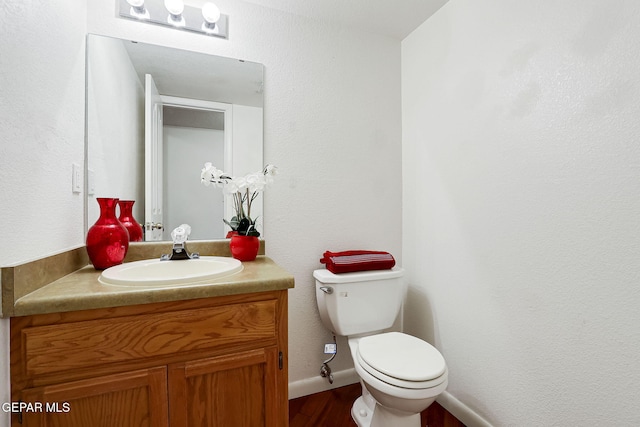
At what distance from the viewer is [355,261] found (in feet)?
5.10

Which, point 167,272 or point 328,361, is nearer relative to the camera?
point 167,272

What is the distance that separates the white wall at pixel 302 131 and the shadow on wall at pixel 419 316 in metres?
0.37

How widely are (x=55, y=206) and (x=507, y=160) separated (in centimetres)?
184

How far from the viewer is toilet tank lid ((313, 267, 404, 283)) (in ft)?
4.88

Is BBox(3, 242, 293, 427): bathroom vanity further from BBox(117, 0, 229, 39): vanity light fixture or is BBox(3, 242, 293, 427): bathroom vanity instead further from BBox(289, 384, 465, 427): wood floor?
BBox(117, 0, 229, 39): vanity light fixture

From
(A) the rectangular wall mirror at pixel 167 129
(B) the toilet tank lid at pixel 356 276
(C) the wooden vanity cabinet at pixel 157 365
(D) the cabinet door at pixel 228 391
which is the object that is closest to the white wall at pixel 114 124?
(A) the rectangular wall mirror at pixel 167 129

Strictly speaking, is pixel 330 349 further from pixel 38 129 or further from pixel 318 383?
pixel 38 129

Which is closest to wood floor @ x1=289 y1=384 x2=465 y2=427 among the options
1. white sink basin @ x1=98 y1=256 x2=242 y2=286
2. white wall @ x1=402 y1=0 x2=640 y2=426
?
white wall @ x1=402 y1=0 x2=640 y2=426

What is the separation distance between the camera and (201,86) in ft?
4.91

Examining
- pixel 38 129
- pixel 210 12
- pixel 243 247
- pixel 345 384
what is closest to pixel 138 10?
pixel 210 12

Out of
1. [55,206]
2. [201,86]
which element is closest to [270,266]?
[55,206]

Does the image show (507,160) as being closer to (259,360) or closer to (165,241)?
(259,360)

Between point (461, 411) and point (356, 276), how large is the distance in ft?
2.86

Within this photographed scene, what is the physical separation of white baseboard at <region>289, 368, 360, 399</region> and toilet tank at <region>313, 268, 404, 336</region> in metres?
0.40
